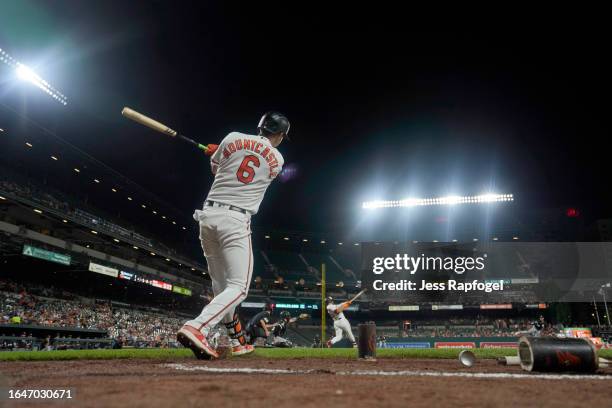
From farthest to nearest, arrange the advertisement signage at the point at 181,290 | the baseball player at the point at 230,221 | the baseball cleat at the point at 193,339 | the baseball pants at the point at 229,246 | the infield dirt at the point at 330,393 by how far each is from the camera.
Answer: the advertisement signage at the point at 181,290 → the baseball pants at the point at 229,246 → the baseball player at the point at 230,221 → the baseball cleat at the point at 193,339 → the infield dirt at the point at 330,393

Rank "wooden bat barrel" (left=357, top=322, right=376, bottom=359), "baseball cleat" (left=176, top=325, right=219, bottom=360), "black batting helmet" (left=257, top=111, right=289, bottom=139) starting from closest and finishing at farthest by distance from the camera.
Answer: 1. "baseball cleat" (left=176, top=325, right=219, bottom=360)
2. "black batting helmet" (left=257, top=111, right=289, bottom=139)
3. "wooden bat barrel" (left=357, top=322, right=376, bottom=359)

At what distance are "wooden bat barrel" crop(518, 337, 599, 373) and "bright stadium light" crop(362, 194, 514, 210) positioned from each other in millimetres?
38195

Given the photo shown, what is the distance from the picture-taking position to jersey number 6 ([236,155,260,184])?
457cm

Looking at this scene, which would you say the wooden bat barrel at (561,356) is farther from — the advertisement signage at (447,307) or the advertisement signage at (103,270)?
the advertisement signage at (447,307)

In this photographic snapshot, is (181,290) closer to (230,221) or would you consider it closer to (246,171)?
(246,171)

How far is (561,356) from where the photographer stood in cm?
343

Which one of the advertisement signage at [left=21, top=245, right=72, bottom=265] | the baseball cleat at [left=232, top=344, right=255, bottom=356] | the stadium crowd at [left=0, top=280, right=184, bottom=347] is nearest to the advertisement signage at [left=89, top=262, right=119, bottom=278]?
the advertisement signage at [left=21, top=245, right=72, bottom=265]

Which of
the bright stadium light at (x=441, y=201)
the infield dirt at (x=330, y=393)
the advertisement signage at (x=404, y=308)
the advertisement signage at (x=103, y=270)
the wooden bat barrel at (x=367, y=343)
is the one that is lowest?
the infield dirt at (x=330, y=393)

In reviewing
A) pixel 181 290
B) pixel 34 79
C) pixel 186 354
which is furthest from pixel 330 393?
pixel 181 290

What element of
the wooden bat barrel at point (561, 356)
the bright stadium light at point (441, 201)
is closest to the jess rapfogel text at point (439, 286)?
the bright stadium light at point (441, 201)

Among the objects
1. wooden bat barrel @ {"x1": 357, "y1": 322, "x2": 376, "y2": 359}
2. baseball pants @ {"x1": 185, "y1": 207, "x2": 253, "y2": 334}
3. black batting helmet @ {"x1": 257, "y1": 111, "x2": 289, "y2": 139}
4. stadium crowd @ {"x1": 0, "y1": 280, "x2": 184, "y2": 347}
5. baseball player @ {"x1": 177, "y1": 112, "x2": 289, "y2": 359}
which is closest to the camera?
baseball player @ {"x1": 177, "y1": 112, "x2": 289, "y2": 359}

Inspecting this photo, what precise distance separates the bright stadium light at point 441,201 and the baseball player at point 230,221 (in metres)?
37.4

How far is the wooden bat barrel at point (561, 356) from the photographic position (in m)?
3.44

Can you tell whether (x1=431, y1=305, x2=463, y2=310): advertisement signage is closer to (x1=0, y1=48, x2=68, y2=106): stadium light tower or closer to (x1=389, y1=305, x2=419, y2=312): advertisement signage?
(x1=389, y1=305, x2=419, y2=312): advertisement signage
